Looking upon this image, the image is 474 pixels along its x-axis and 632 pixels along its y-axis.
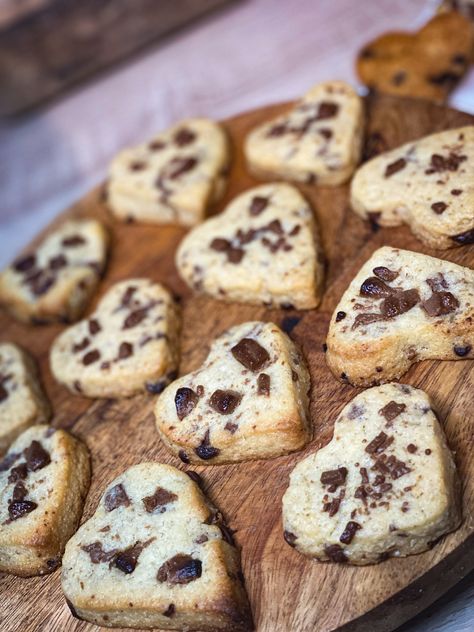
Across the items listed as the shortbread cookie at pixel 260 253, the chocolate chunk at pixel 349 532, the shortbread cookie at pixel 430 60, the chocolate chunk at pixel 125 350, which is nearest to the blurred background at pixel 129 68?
the shortbread cookie at pixel 430 60

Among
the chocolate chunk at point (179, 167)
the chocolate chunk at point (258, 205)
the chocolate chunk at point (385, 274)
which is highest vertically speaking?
the chocolate chunk at point (179, 167)

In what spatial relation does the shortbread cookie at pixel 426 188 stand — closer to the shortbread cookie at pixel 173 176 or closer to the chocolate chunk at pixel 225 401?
the shortbread cookie at pixel 173 176

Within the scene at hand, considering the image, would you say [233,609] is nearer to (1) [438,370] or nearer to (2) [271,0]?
(1) [438,370]

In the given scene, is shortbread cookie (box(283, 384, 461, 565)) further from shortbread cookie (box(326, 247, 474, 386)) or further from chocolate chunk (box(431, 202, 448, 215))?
chocolate chunk (box(431, 202, 448, 215))

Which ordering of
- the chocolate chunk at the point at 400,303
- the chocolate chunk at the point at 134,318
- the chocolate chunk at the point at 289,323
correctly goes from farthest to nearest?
the chocolate chunk at the point at 134,318 < the chocolate chunk at the point at 289,323 < the chocolate chunk at the point at 400,303

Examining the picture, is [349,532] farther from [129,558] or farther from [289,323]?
[289,323]
